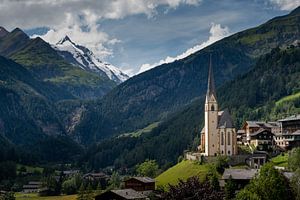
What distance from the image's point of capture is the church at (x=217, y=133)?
15125cm

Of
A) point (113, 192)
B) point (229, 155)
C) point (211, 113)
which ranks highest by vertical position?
point (211, 113)

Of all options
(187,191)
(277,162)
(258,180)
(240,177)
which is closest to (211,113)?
(277,162)

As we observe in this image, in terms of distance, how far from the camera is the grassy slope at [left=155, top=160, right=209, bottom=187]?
140 metres

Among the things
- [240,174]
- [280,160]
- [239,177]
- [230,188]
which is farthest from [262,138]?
[230,188]

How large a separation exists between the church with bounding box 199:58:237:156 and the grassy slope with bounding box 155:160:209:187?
6187mm

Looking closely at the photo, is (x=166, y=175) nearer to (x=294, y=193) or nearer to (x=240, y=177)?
(x=240, y=177)

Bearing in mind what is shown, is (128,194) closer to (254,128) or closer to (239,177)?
(239,177)

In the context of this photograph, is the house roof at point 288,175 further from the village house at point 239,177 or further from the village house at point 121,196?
the village house at point 121,196

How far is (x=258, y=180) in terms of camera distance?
9331 cm

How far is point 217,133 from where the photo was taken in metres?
153

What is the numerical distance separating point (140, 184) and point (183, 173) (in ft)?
45.7

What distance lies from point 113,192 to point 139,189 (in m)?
18.7

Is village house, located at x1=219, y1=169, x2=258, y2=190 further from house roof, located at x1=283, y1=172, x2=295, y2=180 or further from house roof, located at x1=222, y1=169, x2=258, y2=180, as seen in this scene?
house roof, located at x1=283, y1=172, x2=295, y2=180

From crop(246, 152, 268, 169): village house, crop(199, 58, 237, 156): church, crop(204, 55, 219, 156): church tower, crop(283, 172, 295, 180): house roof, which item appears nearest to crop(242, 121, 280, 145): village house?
crop(199, 58, 237, 156): church
